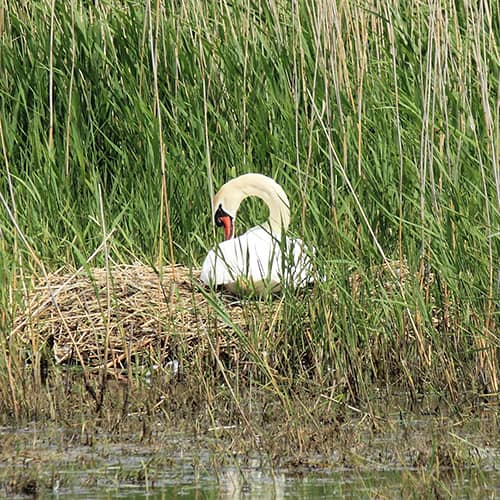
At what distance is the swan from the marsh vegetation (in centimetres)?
9

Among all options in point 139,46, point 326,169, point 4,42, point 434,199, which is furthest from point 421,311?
point 4,42

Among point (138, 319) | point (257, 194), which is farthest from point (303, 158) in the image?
point (138, 319)

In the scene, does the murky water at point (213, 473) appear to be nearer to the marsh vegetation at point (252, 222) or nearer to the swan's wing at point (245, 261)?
the marsh vegetation at point (252, 222)

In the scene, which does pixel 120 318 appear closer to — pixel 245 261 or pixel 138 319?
pixel 138 319

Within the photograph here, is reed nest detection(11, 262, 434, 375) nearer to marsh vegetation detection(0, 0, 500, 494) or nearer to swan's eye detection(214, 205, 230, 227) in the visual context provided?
marsh vegetation detection(0, 0, 500, 494)

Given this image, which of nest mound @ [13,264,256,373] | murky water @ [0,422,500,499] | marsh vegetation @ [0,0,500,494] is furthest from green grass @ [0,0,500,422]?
murky water @ [0,422,500,499]

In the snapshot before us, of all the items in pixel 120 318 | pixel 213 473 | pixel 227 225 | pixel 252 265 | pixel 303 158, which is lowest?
pixel 213 473

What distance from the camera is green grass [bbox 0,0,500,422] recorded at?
501 cm

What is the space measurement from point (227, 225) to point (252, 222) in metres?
0.49

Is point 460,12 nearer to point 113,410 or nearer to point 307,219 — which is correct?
point 307,219

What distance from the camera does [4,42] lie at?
740cm

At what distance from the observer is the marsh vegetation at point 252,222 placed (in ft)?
15.8

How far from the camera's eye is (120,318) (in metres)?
5.75

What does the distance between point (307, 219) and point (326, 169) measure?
467 mm
